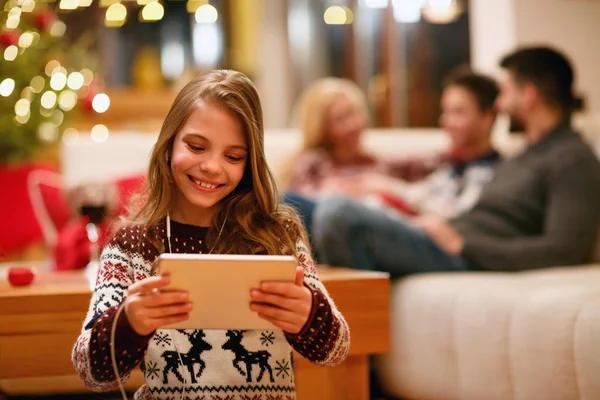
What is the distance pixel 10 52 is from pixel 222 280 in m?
2.34

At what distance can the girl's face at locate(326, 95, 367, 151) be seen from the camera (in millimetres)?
3389

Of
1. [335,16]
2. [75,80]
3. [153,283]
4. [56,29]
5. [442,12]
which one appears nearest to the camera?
[153,283]

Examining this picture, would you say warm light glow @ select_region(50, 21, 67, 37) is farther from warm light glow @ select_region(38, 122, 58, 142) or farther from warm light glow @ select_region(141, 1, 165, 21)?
warm light glow @ select_region(141, 1, 165, 21)

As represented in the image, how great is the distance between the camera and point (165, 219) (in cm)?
129

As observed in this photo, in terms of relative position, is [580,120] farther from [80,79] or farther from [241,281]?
[241,281]

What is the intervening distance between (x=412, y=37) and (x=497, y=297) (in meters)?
4.22

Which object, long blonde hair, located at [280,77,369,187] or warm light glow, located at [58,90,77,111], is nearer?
warm light glow, located at [58,90,77,111]

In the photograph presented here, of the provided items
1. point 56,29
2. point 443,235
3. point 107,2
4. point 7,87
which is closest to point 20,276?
point 443,235

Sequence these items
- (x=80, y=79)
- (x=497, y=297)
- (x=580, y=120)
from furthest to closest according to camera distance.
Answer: (x=80, y=79), (x=580, y=120), (x=497, y=297)

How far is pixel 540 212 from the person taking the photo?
8.18 feet

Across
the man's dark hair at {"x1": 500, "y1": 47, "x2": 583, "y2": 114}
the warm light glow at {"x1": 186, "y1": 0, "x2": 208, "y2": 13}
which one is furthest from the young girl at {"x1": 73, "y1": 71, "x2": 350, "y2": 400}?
the warm light glow at {"x1": 186, "y1": 0, "x2": 208, "y2": 13}

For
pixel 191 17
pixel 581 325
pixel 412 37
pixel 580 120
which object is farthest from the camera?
pixel 191 17

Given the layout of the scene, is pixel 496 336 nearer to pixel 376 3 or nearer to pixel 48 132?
pixel 48 132

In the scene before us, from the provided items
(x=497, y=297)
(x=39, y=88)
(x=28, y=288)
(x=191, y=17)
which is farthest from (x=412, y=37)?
(x=28, y=288)
